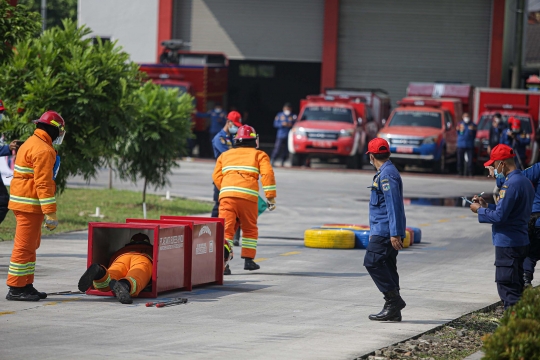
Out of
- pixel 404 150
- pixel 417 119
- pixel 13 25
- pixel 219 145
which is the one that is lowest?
pixel 404 150

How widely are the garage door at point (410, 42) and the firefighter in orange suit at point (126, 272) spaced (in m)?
34.1

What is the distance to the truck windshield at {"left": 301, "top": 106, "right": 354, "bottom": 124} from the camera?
33500 mm

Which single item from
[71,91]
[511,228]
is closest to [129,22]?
[71,91]

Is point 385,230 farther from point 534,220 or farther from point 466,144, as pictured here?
point 466,144

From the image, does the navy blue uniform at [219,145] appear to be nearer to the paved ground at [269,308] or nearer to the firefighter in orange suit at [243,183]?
the paved ground at [269,308]

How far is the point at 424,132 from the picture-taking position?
3200 centimetres

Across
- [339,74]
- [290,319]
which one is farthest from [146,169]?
[339,74]

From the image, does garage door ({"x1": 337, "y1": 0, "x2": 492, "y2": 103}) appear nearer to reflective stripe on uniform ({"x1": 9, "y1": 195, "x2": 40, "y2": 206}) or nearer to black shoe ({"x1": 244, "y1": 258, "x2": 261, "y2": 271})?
black shoe ({"x1": 244, "y1": 258, "x2": 261, "y2": 271})

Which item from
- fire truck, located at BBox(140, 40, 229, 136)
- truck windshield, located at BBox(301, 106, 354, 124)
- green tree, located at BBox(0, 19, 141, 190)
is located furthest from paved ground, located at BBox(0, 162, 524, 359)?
fire truck, located at BBox(140, 40, 229, 136)

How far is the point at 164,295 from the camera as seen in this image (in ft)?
34.4

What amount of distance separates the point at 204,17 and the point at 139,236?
3481 cm

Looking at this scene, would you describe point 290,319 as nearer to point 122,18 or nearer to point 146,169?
point 146,169

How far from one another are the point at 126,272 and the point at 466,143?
23.0 metres

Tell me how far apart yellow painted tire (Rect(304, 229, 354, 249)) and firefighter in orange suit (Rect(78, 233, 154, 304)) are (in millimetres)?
5041
